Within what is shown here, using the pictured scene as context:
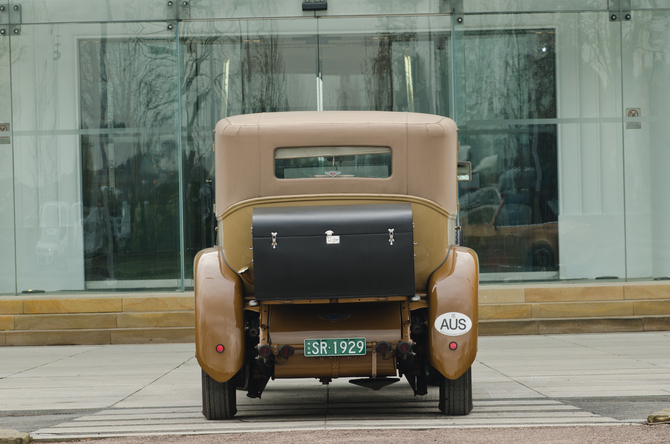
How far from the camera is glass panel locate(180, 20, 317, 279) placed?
11.7 meters

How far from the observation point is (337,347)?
5281mm

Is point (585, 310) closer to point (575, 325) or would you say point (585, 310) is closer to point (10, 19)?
point (575, 325)

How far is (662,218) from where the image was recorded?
11898 millimetres

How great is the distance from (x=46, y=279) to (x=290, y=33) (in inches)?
205

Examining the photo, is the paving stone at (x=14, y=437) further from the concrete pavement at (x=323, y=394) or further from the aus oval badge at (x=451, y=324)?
the aus oval badge at (x=451, y=324)

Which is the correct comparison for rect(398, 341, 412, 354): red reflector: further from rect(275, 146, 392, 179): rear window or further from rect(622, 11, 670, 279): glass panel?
rect(622, 11, 670, 279): glass panel

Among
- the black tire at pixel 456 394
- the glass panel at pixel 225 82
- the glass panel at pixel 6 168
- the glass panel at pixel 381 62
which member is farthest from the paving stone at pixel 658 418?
the glass panel at pixel 6 168

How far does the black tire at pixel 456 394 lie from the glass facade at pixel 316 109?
6.18 meters

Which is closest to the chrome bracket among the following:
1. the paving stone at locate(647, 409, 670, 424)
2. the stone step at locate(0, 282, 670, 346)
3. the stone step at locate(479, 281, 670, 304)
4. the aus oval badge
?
the stone step at locate(0, 282, 670, 346)

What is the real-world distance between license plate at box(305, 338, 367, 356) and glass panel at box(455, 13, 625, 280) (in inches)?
265

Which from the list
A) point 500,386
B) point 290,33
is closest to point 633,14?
point 290,33

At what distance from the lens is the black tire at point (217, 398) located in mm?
5660

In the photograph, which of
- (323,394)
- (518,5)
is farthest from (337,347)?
(518,5)

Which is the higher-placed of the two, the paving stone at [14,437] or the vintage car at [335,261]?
the vintage car at [335,261]
